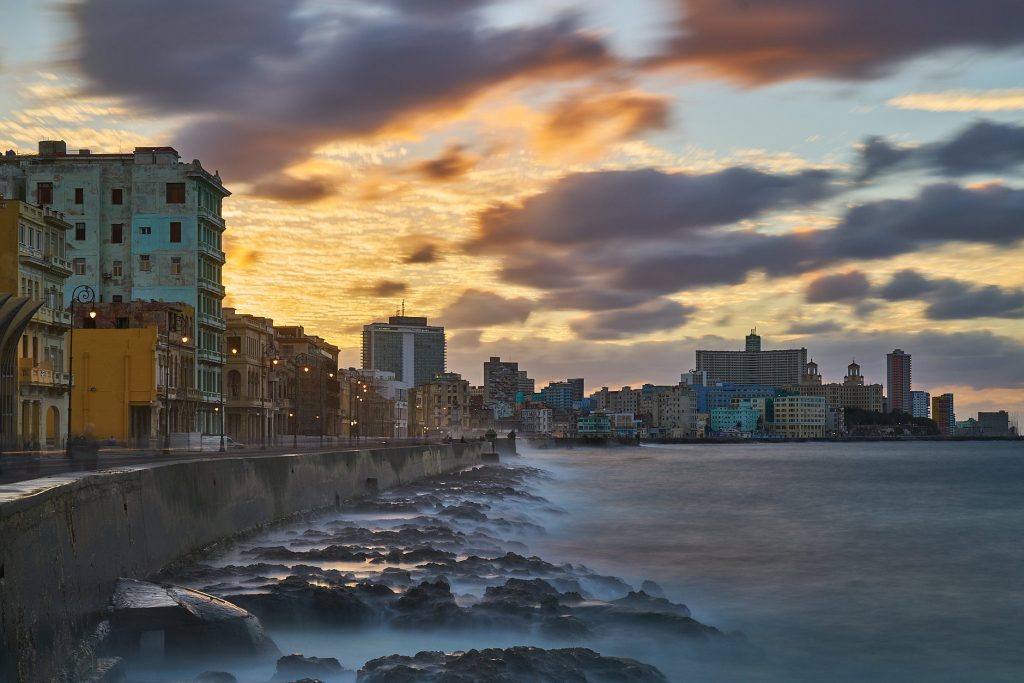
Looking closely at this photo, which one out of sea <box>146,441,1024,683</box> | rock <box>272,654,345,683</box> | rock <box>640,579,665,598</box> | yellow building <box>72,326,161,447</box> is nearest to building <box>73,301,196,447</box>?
yellow building <box>72,326,161,447</box>

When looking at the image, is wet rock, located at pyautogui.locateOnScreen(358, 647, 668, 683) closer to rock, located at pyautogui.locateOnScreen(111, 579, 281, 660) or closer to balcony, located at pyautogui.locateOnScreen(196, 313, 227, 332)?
rock, located at pyautogui.locateOnScreen(111, 579, 281, 660)

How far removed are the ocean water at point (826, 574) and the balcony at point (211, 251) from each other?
37.3 metres

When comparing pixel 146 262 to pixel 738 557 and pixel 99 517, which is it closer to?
pixel 738 557

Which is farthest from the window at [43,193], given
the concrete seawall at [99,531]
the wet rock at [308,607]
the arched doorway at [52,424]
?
the wet rock at [308,607]

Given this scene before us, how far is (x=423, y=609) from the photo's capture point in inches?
688

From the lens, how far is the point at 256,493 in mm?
26984

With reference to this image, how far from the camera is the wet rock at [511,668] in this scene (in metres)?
13.1

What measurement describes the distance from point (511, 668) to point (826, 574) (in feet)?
63.2

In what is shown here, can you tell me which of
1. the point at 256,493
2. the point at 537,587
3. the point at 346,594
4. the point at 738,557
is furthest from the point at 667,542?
the point at 346,594

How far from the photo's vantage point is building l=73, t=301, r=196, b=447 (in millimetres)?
72875

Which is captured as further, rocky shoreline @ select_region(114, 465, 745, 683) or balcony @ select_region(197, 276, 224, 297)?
balcony @ select_region(197, 276, 224, 297)

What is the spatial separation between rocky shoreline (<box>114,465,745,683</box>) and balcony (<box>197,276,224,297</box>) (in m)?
61.1

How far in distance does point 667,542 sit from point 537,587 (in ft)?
60.6

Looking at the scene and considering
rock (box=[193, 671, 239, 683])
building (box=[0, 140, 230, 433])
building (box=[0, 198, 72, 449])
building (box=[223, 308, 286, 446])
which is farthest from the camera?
building (box=[223, 308, 286, 446])
